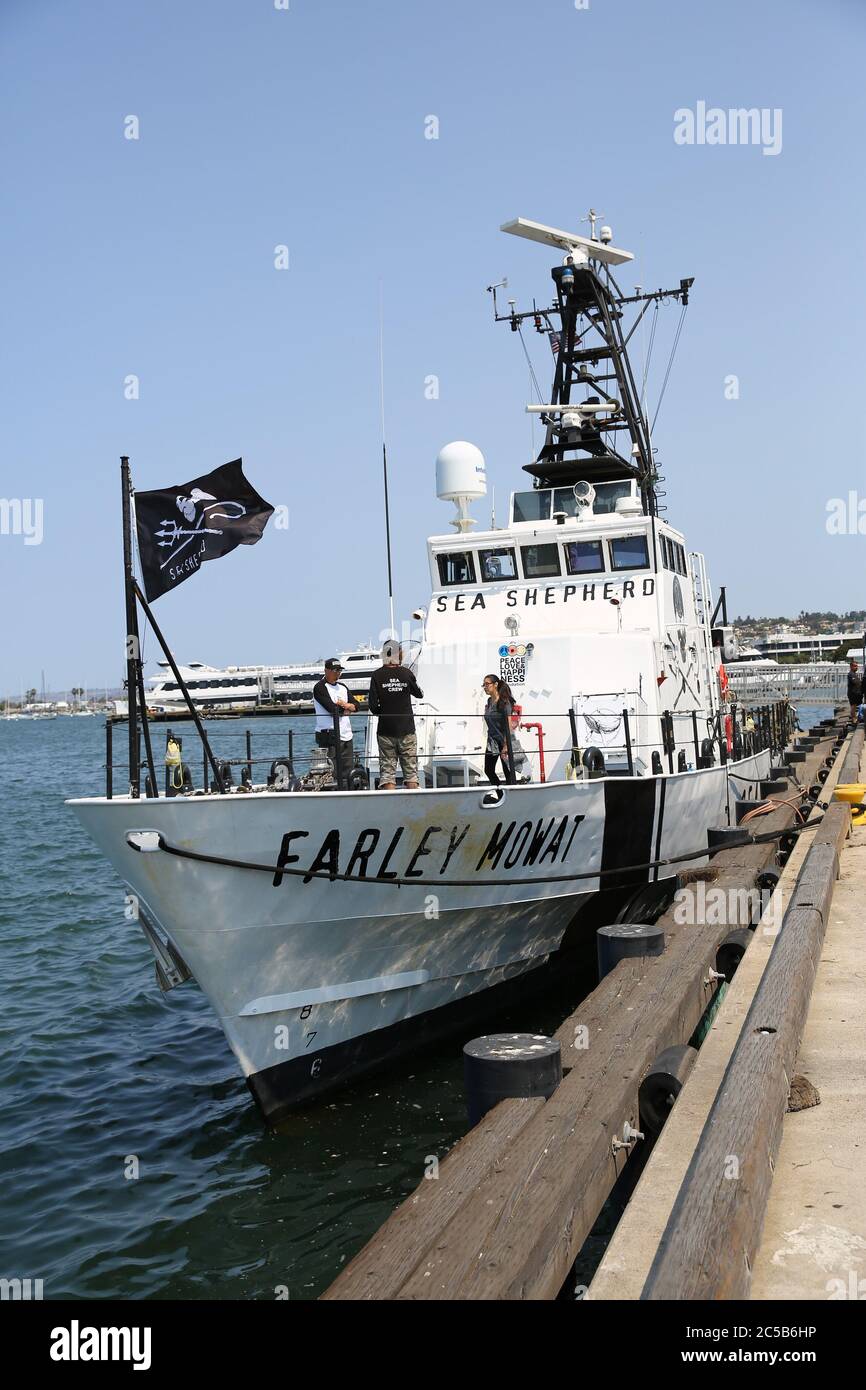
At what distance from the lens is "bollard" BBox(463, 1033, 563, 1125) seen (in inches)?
192

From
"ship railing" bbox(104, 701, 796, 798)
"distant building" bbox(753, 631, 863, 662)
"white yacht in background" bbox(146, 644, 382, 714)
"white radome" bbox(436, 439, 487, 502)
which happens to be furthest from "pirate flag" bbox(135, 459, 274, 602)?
"distant building" bbox(753, 631, 863, 662)

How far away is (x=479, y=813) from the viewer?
8.96 m

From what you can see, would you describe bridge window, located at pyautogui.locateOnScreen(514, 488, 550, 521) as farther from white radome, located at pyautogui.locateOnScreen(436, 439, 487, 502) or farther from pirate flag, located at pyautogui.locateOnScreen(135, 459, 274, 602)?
pirate flag, located at pyautogui.locateOnScreen(135, 459, 274, 602)

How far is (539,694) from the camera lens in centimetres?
1218

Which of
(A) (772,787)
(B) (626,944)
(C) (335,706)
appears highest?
(C) (335,706)

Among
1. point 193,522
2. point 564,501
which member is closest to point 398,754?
point 193,522

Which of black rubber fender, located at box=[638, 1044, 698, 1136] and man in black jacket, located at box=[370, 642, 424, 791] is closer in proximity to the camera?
black rubber fender, located at box=[638, 1044, 698, 1136]

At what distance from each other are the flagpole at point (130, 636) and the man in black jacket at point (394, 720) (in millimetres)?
2377

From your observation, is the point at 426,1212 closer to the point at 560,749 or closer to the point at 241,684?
the point at 560,749

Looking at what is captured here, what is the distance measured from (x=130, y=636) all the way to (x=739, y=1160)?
5.13 metres

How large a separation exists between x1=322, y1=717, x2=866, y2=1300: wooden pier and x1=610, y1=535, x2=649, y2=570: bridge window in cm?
720

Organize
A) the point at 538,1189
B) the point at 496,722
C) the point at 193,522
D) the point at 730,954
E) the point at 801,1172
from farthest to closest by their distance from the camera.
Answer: the point at 496,722 < the point at 730,954 < the point at 193,522 < the point at 801,1172 < the point at 538,1189
